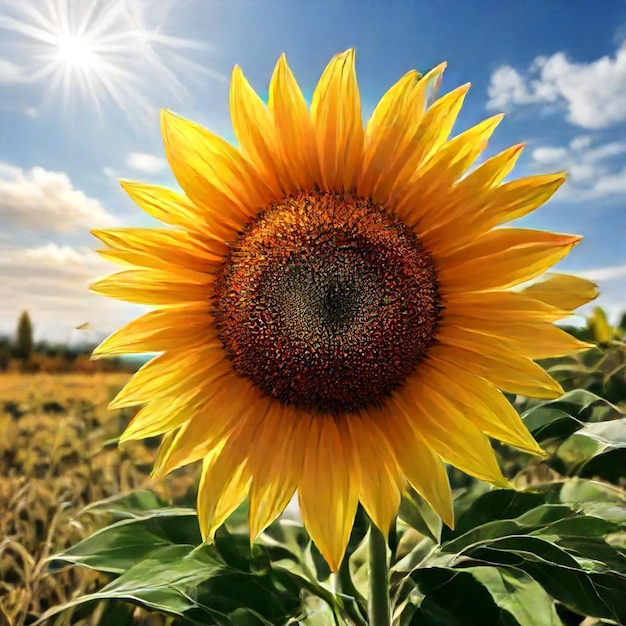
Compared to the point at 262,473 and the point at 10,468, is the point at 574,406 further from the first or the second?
the point at 10,468

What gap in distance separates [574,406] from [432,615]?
447 mm

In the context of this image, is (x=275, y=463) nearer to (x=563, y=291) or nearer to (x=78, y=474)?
(x=563, y=291)

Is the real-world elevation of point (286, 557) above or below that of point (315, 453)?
below

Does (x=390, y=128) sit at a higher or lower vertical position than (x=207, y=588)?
higher

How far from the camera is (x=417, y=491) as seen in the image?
99cm

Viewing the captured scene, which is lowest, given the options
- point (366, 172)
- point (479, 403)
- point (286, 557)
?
point (286, 557)

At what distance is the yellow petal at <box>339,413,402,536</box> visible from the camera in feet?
3.25

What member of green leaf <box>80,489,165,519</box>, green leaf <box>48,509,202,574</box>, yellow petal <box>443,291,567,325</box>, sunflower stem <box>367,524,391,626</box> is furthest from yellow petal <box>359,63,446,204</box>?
green leaf <box>80,489,165,519</box>

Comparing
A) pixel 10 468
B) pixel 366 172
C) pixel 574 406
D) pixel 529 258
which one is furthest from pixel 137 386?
pixel 10 468

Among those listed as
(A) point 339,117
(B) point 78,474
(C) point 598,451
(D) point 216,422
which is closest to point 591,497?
(C) point 598,451

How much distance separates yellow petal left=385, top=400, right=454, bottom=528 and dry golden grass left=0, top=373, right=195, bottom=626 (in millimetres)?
626

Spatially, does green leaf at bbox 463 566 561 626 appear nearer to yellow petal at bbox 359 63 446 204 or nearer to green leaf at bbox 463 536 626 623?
green leaf at bbox 463 536 626 623

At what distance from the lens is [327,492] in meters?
1.03

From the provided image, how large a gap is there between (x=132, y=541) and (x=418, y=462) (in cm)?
52
